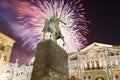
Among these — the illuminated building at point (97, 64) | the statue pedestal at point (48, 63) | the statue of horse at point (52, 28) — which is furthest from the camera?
the illuminated building at point (97, 64)

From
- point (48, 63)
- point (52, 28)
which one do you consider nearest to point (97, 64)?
point (52, 28)

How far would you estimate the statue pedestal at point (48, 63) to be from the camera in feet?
22.6

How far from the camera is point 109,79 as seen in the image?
1933cm

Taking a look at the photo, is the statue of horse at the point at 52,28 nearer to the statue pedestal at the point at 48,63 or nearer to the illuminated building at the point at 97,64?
the statue pedestal at the point at 48,63

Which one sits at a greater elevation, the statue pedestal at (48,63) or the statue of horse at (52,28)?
the statue of horse at (52,28)

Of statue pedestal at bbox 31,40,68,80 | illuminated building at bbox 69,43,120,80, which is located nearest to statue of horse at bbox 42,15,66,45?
statue pedestal at bbox 31,40,68,80

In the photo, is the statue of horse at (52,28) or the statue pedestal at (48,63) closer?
the statue pedestal at (48,63)

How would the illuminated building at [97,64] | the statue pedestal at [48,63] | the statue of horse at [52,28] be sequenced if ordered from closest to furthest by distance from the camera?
the statue pedestal at [48,63] → the statue of horse at [52,28] → the illuminated building at [97,64]

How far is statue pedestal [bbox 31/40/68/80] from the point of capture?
6895 millimetres

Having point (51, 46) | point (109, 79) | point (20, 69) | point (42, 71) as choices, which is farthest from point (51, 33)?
point (20, 69)

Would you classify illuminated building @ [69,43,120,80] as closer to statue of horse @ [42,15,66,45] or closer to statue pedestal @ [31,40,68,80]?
statue of horse @ [42,15,66,45]

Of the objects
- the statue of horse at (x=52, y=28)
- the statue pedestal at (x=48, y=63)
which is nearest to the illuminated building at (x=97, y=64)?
the statue of horse at (x=52, y=28)

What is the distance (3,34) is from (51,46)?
33.2 metres

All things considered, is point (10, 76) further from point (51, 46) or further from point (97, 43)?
point (51, 46)
